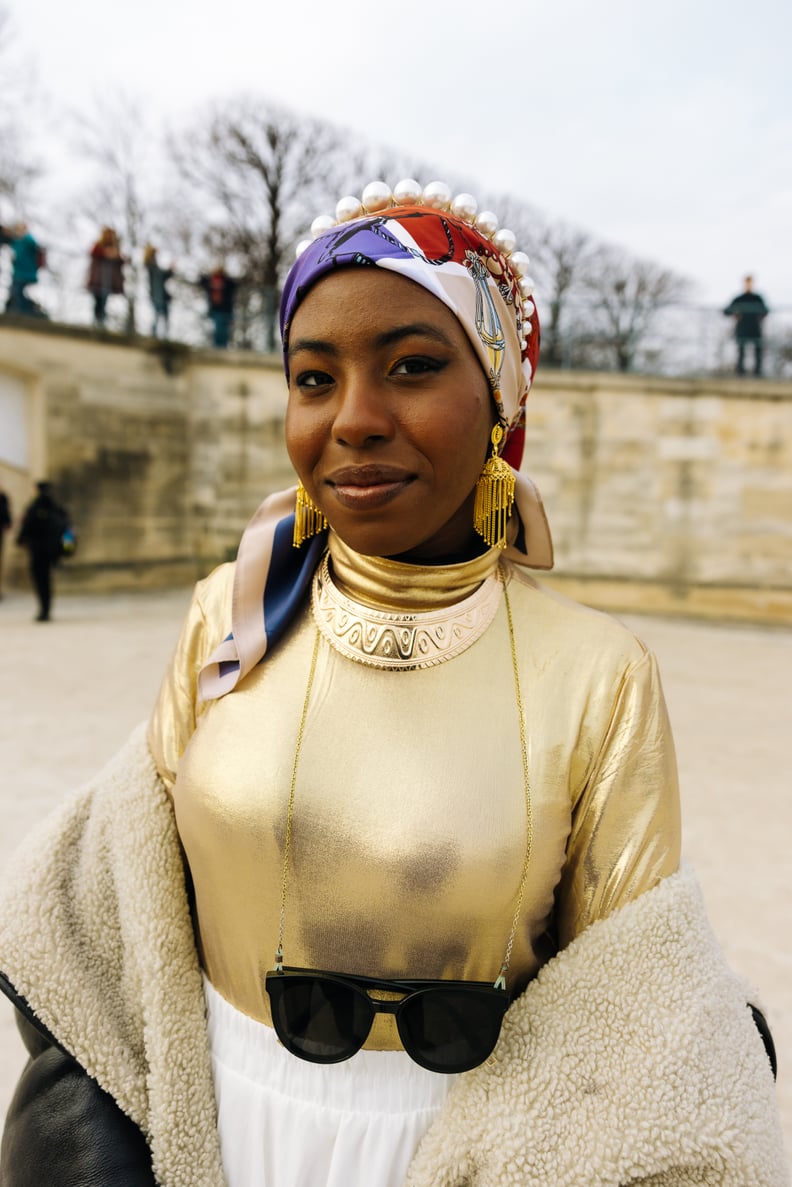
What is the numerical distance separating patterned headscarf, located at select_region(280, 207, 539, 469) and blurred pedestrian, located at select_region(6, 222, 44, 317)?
1301 cm

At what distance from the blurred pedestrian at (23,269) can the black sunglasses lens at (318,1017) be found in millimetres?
13371

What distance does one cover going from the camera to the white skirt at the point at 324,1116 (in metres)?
1.14

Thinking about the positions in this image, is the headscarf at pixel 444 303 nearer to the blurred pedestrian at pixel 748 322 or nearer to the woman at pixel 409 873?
the woman at pixel 409 873

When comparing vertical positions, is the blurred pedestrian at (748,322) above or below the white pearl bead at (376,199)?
above

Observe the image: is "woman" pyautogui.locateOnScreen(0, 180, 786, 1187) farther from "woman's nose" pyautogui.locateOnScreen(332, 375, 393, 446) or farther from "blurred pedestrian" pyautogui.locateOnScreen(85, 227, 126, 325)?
"blurred pedestrian" pyautogui.locateOnScreen(85, 227, 126, 325)

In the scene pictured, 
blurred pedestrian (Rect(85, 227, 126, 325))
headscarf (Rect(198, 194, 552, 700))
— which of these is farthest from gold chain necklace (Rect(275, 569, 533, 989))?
blurred pedestrian (Rect(85, 227, 126, 325))

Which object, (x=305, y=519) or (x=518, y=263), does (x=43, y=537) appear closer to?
(x=305, y=519)

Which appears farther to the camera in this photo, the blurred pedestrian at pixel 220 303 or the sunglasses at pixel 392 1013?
the blurred pedestrian at pixel 220 303

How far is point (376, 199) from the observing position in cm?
119

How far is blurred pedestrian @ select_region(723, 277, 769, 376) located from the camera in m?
13.0

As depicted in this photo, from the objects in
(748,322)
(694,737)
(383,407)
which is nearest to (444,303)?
(383,407)

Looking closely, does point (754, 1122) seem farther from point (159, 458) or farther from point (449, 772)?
point (159, 458)

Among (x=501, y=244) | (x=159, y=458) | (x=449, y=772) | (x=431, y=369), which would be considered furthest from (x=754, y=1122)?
(x=159, y=458)

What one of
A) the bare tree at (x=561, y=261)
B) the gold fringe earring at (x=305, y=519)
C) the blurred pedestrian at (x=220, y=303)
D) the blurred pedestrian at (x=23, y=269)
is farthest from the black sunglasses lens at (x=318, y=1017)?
the bare tree at (x=561, y=261)
